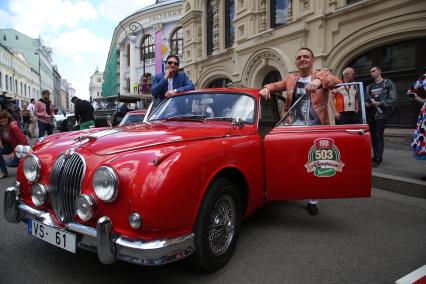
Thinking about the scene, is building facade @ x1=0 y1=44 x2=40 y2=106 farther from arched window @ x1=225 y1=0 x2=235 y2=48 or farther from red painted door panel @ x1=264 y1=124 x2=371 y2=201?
red painted door panel @ x1=264 y1=124 x2=371 y2=201

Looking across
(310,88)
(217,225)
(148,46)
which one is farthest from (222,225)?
(148,46)

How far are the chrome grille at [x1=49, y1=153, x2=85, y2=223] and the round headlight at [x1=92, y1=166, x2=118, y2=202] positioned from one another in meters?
0.18

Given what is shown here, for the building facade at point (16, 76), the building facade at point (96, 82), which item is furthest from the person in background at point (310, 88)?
the building facade at point (96, 82)

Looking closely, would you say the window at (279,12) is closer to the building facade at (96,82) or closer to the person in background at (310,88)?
the person in background at (310,88)

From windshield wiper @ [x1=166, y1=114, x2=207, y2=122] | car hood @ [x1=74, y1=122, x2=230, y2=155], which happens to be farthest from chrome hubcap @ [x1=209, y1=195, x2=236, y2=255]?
windshield wiper @ [x1=166, y1=114, x2=207, y2=122]

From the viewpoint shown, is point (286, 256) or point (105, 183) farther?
point (286, 256)

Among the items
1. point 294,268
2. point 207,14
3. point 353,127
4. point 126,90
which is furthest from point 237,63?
point 126,90

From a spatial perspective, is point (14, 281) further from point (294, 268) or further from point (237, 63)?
point (237, 63)

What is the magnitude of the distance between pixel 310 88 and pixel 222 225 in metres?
1.68

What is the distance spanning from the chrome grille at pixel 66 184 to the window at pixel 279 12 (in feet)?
35.5

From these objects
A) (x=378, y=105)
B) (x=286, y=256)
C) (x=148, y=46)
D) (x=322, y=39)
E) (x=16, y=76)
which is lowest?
(x=286, y=256)

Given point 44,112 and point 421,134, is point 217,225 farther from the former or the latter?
point 44,112

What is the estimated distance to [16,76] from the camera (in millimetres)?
57094

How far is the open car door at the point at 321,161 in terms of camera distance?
298cm
